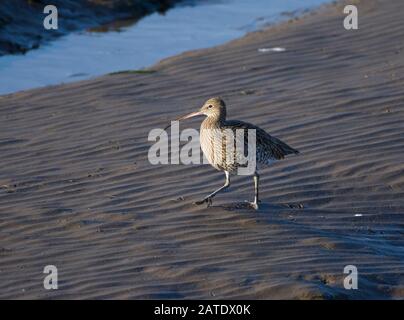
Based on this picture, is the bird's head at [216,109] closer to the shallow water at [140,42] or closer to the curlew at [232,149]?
the curlew at [232,149]

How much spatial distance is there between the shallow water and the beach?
1042 mm

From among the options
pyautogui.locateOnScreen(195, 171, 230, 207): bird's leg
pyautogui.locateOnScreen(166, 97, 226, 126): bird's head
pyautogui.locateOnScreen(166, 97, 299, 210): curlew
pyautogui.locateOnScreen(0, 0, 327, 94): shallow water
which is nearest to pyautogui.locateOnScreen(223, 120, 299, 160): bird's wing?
pyautogui.locateOnScreen(166, 97, 299, 210): curlew

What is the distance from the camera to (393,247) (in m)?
8.92

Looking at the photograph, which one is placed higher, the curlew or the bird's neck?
the bird's neck

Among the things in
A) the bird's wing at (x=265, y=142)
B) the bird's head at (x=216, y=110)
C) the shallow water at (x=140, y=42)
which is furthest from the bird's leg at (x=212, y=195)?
the shallow water at (x=140, y=42)

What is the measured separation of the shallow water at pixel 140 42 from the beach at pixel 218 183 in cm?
104

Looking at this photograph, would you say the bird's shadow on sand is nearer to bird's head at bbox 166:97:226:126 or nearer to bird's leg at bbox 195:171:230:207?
bird's leg at bbox 195:171:230:207

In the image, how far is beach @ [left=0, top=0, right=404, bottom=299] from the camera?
8203 mm

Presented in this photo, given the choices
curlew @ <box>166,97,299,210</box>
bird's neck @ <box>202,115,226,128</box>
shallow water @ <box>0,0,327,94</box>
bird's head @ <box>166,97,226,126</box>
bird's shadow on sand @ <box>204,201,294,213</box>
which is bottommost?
bird's shadow on sand @ <box>204,201,294,213</box>

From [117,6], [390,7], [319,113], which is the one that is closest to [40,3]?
[117,6]

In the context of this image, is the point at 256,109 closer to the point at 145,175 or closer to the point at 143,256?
the point at 145,175

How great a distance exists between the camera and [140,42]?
17.5m

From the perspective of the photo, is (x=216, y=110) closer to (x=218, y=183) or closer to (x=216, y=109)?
(x=216, y=109)
